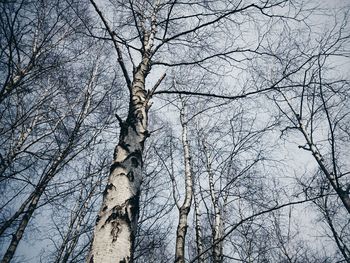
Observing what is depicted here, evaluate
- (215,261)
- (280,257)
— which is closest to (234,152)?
(215,261)

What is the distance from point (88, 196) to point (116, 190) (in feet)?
16.7

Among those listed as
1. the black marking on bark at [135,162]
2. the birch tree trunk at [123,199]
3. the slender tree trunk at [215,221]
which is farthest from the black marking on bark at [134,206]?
the slender tree trunk at [215,221]

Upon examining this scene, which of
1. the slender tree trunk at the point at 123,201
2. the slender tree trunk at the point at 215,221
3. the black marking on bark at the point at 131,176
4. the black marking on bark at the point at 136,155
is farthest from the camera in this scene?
the slender tree trunk at the point at 215,221

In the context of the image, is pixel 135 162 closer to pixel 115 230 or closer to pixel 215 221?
pixel 115 230

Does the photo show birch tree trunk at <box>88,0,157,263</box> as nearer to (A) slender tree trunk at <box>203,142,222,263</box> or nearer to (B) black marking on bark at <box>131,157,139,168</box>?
(B) black marking on bark at <box>131,157,139,168</box>

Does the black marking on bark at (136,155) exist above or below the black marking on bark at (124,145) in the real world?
below

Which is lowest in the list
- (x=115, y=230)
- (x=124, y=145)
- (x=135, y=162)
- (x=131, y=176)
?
(x=115, y=230)

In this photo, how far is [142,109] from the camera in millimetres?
2131

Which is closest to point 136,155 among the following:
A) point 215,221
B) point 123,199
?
point 123,199

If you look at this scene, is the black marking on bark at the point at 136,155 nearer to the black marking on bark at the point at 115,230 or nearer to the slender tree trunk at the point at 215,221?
the black marking on bark at the point at 115,230

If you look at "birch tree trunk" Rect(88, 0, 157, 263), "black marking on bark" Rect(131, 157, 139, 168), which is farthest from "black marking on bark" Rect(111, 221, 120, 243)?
"black marking on bark" Rect(131, 157, 139, 168)

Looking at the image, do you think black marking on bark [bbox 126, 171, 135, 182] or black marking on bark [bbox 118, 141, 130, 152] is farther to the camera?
black marking on bark [bbox 118, 141, 130, 152]

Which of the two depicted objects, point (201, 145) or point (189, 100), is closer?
point (189, 100)

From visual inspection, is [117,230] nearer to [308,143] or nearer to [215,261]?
[215,261]
